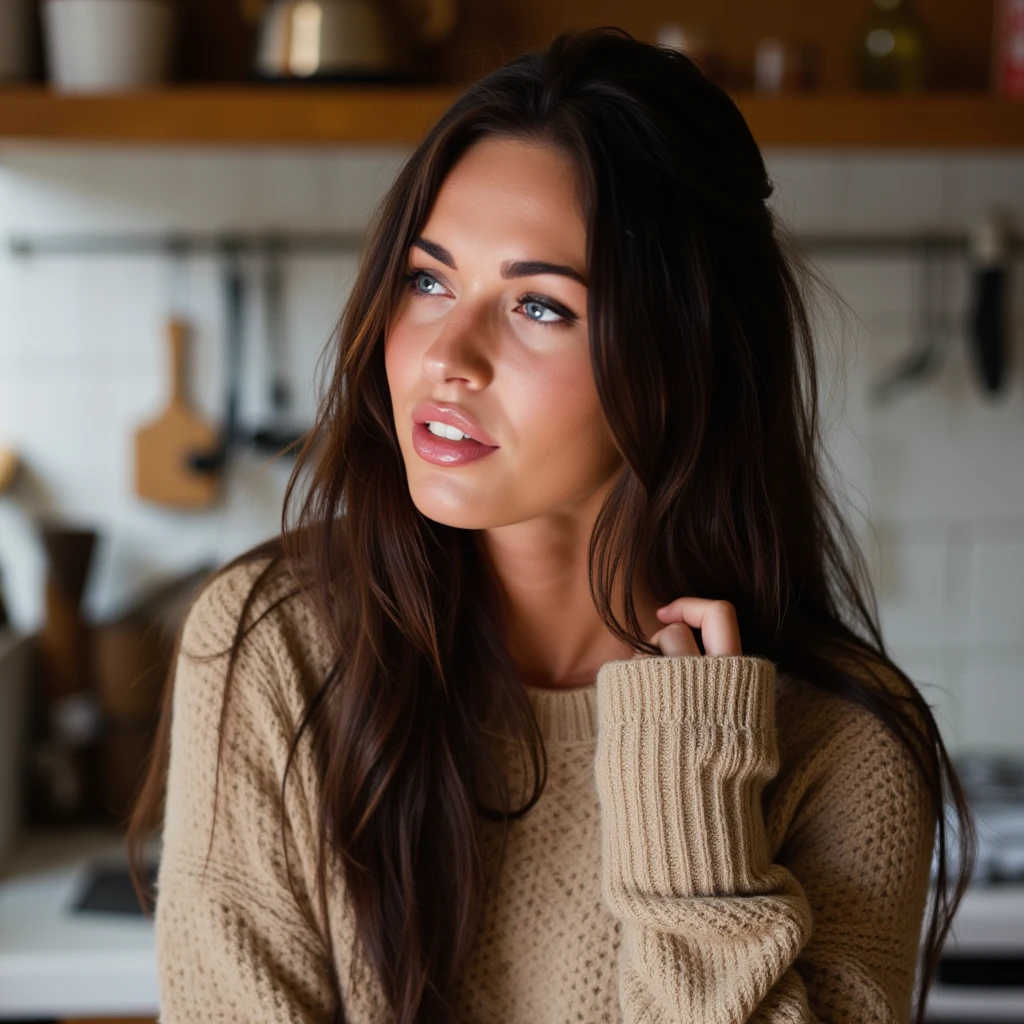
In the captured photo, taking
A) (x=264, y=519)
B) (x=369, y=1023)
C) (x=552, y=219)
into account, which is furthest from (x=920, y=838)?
(x=264, y=519)

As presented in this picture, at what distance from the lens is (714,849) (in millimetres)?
980

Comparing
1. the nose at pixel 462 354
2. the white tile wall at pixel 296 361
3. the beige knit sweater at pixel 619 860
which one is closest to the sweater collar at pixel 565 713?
the beige knit sweater at pixel 619 860

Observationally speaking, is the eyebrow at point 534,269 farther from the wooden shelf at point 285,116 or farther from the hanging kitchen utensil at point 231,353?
the hanging kitchen utensil at point 231,353

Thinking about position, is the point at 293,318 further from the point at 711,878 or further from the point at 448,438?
the point at 711,878

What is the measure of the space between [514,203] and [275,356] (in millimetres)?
1057

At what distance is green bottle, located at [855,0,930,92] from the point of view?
1.82 metres

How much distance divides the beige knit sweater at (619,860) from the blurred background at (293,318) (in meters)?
0.71

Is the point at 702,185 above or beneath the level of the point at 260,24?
beneath

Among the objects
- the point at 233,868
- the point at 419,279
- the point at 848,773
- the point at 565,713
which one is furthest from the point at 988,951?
the point at 419,279

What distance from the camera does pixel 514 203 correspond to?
0.98 meters

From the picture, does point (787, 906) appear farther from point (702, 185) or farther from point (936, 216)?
point (936, 216)

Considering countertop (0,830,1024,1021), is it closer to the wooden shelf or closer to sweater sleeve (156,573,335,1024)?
sweater sleeve (156,573,335,1024)

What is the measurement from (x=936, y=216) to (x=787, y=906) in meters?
1.38

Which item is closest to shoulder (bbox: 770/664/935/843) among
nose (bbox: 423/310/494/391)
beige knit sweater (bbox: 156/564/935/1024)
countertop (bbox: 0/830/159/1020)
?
beige knit sweater (bbox: 156/564/935/1024)
